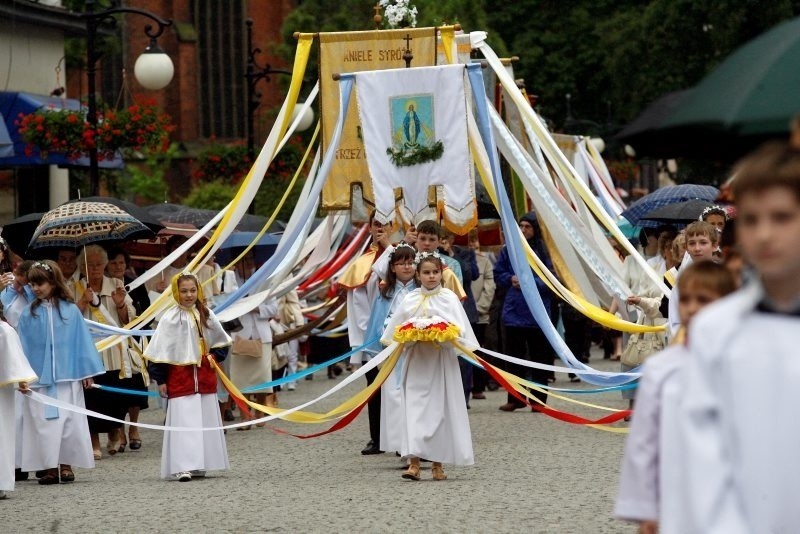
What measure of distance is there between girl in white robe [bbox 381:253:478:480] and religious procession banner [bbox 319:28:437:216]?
14.2ft

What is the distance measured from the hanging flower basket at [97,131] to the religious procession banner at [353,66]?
4848 mm

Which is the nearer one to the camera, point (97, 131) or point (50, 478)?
point (50, 478)

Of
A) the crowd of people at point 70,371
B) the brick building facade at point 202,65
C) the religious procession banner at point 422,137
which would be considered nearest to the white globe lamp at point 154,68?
the religious procession banner at point 422,137

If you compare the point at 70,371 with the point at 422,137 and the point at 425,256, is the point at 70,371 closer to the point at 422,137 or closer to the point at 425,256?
the point at 425,256

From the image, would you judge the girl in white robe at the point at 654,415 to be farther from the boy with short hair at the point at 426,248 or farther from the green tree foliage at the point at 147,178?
the green tree foliage at the point at 147,178

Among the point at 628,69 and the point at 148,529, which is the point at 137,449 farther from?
the point at 628,69

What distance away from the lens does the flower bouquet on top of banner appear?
11289 millimetres

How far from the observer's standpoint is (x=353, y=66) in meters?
15.9

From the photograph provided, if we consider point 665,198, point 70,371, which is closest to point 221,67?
point 665,198

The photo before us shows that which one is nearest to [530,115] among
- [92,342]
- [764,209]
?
[92,342]

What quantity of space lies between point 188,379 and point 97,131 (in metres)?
8.13

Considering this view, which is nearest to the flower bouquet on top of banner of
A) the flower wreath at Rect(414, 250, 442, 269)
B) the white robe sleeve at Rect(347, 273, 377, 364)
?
the flower wreath at Rect(414, 250, 442, 269)

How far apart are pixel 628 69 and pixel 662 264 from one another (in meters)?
25.8

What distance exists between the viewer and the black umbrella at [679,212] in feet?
52.9
